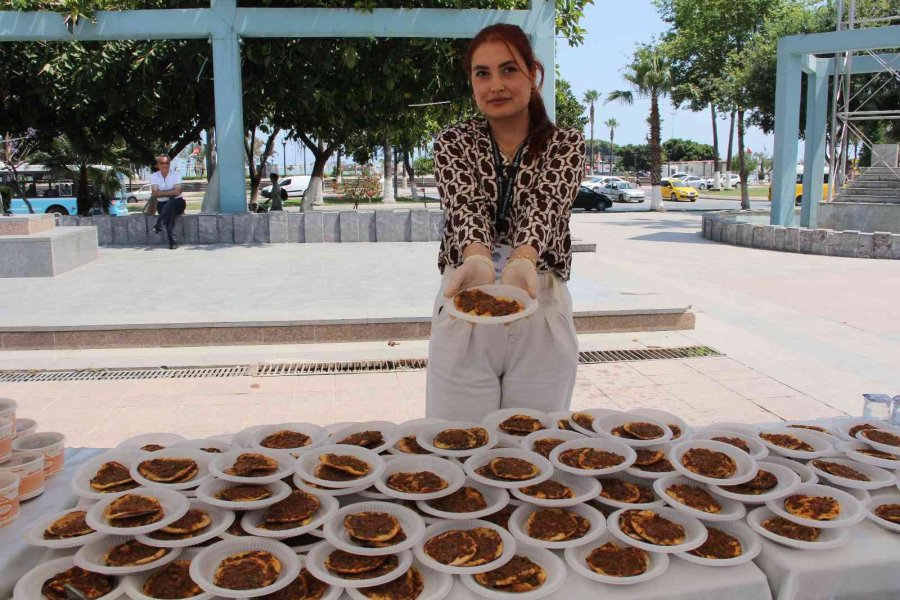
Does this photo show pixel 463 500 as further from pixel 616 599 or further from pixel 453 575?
pixel 616 599

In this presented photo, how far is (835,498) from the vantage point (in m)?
1.95

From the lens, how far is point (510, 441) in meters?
2.25

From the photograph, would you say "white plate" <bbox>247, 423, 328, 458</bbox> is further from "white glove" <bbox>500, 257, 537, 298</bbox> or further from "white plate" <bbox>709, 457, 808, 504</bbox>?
"white plate" <bbox>709, 457, 808, 504</bbox>

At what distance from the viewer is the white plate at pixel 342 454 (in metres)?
1.91

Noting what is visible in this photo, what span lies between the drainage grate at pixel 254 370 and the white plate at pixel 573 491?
4.02m

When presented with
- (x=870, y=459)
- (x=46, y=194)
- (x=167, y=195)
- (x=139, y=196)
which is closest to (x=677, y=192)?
(x=46, y=194)

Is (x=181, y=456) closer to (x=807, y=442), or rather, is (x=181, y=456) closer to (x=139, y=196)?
(x=807, y=442)

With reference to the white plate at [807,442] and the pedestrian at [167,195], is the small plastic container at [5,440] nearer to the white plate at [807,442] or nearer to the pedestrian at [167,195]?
the white plate at [807,442]

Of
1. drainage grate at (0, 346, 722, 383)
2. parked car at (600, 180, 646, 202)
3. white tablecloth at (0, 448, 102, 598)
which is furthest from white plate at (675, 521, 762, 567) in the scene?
parked car at (600, 180, 646, 202)

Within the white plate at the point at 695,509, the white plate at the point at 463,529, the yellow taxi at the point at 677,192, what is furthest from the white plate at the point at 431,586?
the yellow taxi at the point at 677,192

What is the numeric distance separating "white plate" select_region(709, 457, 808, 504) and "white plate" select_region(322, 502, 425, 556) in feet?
2.57

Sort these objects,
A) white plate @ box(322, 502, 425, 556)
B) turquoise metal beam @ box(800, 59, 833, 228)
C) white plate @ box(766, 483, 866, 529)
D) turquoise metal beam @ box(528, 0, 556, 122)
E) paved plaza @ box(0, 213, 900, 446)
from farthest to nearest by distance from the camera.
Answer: turquoise metal beam @ box(800, 59, 833, 228), turquoise metal beam @ box(528, 0, 556, 122), paved plaza @ box(0, 213, 900, 446), white plate @ box(766, 483, 866, 529), white plate @ box(322, 502, 425, 556)

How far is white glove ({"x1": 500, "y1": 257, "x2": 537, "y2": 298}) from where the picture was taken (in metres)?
2.26

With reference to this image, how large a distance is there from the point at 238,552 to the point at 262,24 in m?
12.8
